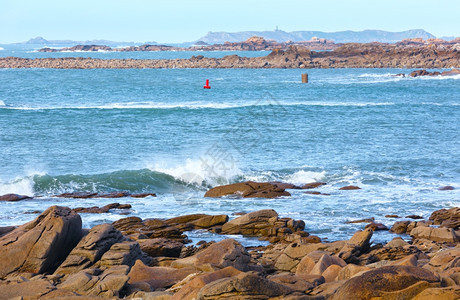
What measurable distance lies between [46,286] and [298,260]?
17.0 ft

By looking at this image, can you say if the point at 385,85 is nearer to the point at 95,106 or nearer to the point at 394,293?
the point at 95,106

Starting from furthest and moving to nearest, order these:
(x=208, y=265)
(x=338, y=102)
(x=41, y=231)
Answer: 1. (x=338, y=102)
2. (x=41, y=231)
3. (x=208, y=265)

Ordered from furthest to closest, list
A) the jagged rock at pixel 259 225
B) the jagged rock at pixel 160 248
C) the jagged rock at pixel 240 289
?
1. the jagged rock at pixel 259 225
2. the jagged rock at pixel 160 248
3. the jagged rock at pixel 240 289

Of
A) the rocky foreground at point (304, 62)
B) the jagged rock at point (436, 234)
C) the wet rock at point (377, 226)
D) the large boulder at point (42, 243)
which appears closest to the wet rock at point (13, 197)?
the large boulder at point (42, 243)

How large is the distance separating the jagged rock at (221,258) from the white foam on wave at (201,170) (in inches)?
507

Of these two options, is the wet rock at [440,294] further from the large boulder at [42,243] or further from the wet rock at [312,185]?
the wet rock at [312,185]

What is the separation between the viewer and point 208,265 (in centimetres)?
1046

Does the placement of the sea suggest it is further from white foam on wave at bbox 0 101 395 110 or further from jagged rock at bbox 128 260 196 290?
jagged rock at bbox 128 260 196 290

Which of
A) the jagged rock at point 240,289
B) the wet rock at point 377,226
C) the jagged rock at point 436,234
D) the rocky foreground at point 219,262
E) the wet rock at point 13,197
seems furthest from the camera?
the wet rock at point 13,197

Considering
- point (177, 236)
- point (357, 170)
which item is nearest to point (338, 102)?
point (357, 170)

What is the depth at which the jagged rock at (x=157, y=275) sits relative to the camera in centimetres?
995

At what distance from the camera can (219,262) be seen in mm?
10875

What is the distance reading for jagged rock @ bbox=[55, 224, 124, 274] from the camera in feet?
36.9

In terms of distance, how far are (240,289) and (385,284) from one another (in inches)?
72.4
